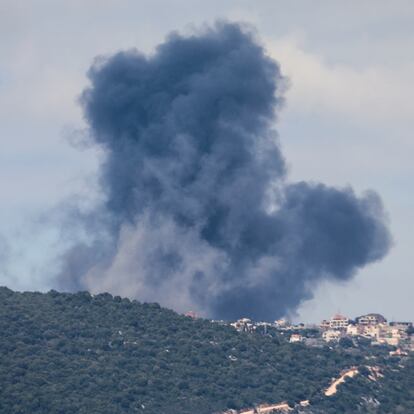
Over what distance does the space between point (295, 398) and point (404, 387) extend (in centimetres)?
1868

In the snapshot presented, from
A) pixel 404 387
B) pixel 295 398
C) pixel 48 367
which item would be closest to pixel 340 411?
pixel 295 398

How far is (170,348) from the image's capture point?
19812 cm

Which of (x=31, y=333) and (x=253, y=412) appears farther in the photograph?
(x=31, y=333)

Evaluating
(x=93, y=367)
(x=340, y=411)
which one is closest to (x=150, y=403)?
(x=93, y=367)

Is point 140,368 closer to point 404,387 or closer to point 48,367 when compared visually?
point 48,367

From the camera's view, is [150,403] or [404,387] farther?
[404,387]

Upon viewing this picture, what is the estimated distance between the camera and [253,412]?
590 ft

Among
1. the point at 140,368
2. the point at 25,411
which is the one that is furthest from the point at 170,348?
the point at 25,411

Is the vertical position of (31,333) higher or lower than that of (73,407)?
higher

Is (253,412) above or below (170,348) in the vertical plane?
below

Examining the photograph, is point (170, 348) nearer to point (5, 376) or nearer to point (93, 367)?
point (93, 367)

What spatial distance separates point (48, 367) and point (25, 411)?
15.2m

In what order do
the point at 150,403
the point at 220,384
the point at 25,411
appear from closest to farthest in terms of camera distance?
1. the point at 25,411
2. the point at 150,403
3. the point at 220,384

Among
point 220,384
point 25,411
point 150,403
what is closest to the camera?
point 25,411
